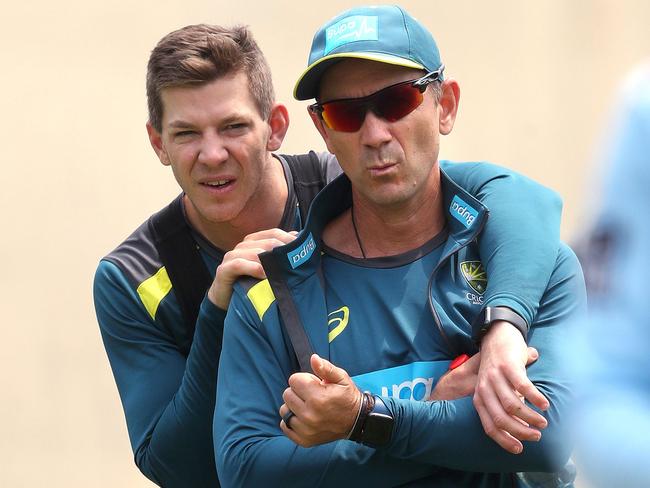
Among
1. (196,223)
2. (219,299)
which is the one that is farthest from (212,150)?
(219,299)

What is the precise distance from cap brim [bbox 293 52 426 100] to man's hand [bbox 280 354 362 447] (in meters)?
0.71

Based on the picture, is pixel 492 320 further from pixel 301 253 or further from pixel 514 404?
pixel 301 253

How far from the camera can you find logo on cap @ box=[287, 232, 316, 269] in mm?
2975

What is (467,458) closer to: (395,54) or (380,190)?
(380,190)

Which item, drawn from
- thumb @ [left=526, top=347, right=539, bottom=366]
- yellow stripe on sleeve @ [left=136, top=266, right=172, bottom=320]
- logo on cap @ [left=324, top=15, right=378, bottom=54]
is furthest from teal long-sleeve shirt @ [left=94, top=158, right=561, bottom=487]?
logo on cap @ [left=324, top=15, right=378, bottom=54]

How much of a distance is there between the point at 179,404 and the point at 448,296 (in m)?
0.86

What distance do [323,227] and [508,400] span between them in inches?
28.7

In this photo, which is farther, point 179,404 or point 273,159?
point 273,159

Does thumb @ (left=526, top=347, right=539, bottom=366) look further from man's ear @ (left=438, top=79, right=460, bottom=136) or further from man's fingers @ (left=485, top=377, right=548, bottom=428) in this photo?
man's ear @ (left=438, top=79, right=460, bottom=136)

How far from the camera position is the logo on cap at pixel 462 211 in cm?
301

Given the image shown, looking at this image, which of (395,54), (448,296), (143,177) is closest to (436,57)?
(395,54)

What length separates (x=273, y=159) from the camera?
153 inches

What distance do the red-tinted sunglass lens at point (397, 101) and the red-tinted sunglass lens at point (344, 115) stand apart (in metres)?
0.04

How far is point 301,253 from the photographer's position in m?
2.99
